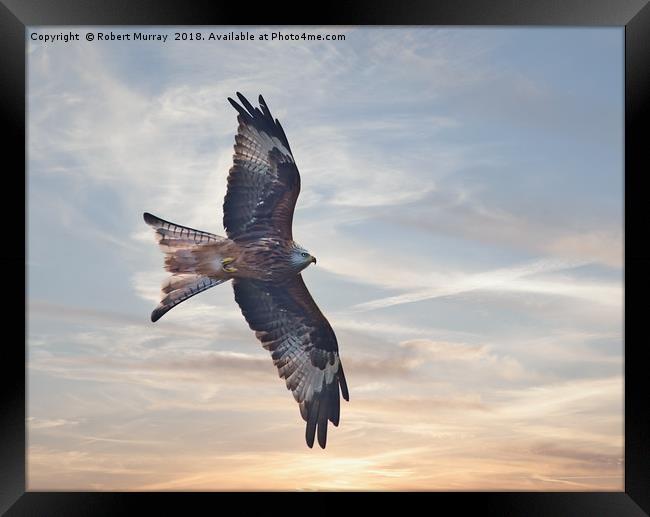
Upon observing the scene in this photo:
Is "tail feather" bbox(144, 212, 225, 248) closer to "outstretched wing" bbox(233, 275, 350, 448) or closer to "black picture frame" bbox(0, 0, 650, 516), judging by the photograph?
"outstretched wing" bbox(233, 275, 350, 448)

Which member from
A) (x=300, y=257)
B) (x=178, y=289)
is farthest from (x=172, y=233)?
(x=300, y=257)

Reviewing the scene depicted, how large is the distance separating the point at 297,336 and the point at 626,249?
1.79 metres

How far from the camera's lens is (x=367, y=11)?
3484 mm

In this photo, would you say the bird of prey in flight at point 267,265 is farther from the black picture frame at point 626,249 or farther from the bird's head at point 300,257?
the black picture frame at point 626,249

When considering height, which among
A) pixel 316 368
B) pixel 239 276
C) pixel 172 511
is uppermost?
pixel 239 276

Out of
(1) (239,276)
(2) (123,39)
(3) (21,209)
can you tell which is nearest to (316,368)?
(1) (239,276)

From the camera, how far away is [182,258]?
3.64 meters

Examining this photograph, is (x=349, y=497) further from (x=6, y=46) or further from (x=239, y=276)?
(x=6, y=46)

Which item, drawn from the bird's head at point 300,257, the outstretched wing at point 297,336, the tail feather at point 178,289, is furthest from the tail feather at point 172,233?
the bird's head at point 300,257

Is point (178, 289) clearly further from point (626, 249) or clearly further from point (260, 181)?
point (626, 249)

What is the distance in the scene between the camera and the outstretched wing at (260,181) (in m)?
3.62

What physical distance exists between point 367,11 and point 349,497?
2.43 m

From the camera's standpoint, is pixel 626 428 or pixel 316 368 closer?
pixel 626 428

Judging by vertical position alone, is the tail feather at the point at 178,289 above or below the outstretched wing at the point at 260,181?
below
